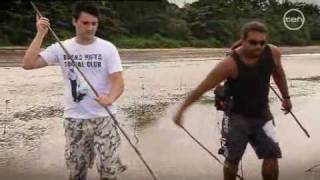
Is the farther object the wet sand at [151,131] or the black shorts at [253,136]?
the wet sand at [151,131]

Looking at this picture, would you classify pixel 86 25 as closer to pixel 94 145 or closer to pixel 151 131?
pixel 94 145

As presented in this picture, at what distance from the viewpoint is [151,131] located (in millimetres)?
9352

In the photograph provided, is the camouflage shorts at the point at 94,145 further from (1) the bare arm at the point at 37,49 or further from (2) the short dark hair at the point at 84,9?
(2) the short dark hair at the point at 84,9

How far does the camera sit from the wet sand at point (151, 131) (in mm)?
7020

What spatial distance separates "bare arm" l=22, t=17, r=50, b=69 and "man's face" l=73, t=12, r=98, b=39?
24 centimetres

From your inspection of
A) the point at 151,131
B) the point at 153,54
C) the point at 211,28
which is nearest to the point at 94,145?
the point at 151,131

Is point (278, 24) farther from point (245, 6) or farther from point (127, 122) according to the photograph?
point (127, 122)

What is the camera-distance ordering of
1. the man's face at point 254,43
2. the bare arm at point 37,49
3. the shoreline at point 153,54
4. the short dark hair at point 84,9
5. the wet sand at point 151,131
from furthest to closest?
Result: the shoreline at point 153,54, the wet sand at point 151,131, the man's face at point 254,43, the bare arm at point 37,49, the short dark hair at point 84,9

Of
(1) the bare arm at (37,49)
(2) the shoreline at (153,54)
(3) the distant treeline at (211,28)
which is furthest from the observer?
(2) the shoreline at (153,54)

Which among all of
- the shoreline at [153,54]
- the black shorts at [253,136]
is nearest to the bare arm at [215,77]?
the black shorts at [253,136]

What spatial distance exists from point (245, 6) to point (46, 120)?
21119 millimetres

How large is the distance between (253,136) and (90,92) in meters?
1.31

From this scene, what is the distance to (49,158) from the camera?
7.66 meters

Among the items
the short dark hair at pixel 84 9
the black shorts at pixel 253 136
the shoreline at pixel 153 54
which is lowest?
the shoreline at pixel 153 54
